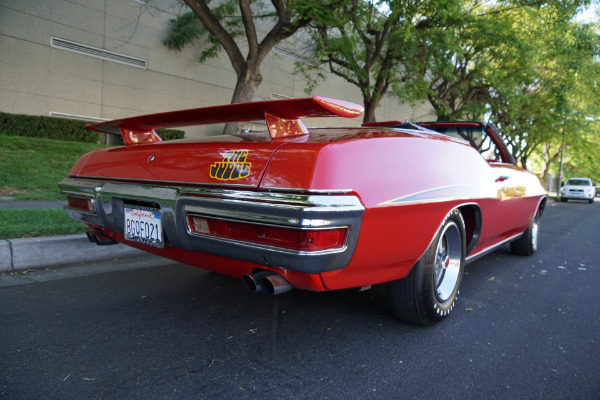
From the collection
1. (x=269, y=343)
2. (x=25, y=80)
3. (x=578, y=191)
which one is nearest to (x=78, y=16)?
(x=25, y=80)

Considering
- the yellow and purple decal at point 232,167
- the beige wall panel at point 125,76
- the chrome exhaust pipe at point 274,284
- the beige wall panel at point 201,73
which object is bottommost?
the chrome exhaust pipe at point 274,284

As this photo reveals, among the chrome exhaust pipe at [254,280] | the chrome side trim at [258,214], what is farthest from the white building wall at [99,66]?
the chrome exhaust pipe at [254,280]

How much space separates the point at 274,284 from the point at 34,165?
8.20m

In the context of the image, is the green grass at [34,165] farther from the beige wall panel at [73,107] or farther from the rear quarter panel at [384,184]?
the rear quarter panel at [384,184]

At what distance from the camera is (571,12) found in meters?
9.75

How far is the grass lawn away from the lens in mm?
4066

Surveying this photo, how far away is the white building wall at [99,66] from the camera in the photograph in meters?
10.9

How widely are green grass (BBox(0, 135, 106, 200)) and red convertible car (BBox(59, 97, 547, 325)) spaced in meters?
4.78

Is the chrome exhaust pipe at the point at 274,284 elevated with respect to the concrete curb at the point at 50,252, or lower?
elevated

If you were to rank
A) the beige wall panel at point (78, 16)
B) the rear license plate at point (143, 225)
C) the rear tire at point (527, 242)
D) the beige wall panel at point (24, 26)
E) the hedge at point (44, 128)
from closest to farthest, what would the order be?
the rear license plate at point (143, 225) → the rear tire at point (527, 242) → the hedge at point (44, 128) → the beige wall panel at point (24, 26) → the beige wall panel at point (78, 16)

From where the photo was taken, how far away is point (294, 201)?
172cm

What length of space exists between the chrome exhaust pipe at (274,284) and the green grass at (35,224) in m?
2.96

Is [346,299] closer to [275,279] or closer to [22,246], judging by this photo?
[275,279]

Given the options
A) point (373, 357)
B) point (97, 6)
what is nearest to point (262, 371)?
point (373, 357)
